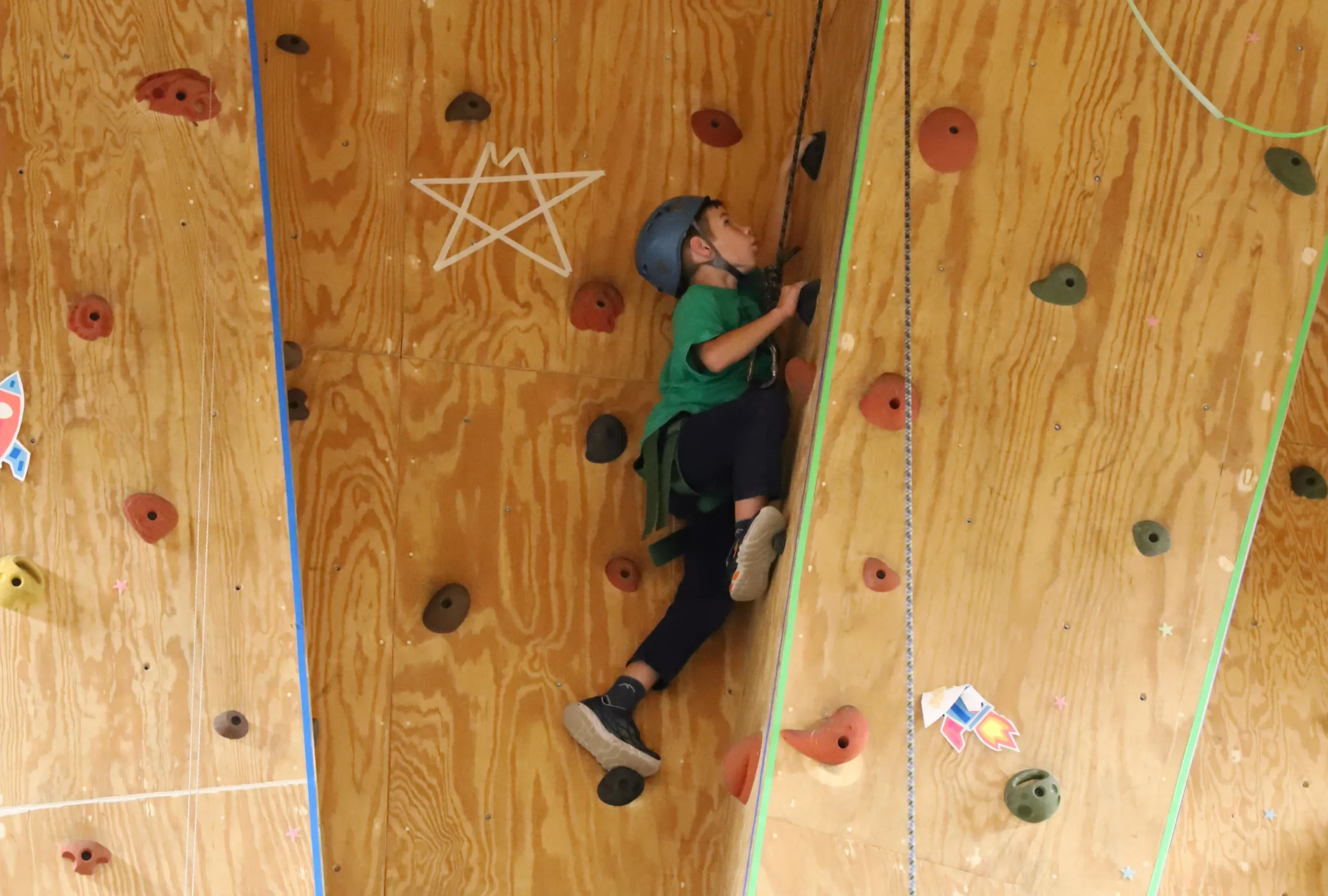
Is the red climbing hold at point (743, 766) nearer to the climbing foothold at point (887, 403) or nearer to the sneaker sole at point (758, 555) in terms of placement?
the sneaker sole at point (758, 555)

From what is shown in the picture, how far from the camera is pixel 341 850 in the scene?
275cm

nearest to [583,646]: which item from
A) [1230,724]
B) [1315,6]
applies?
[1230,724]

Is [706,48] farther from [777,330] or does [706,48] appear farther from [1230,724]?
[1230,724]

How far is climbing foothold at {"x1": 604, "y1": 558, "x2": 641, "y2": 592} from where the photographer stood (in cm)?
281

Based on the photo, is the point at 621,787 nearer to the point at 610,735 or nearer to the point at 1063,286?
the point at 610,735

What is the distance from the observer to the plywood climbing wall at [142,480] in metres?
2.46

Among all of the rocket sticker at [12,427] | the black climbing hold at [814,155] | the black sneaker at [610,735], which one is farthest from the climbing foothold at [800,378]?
the rocket sticker at [12,427]

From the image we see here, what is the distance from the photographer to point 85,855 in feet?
7.98

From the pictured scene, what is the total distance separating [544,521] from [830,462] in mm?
775

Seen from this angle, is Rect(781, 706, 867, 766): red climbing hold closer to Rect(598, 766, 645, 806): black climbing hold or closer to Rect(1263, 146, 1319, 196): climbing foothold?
Rect(598, 766, 645, 806): black climbing hold

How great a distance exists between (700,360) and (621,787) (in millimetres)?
932

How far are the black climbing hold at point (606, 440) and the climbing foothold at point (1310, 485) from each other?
63.0 inches

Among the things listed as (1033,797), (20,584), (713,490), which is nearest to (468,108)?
(713,490)

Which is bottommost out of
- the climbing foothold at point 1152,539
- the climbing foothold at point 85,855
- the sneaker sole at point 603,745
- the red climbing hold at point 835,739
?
the climbing foothold at point 85,855
